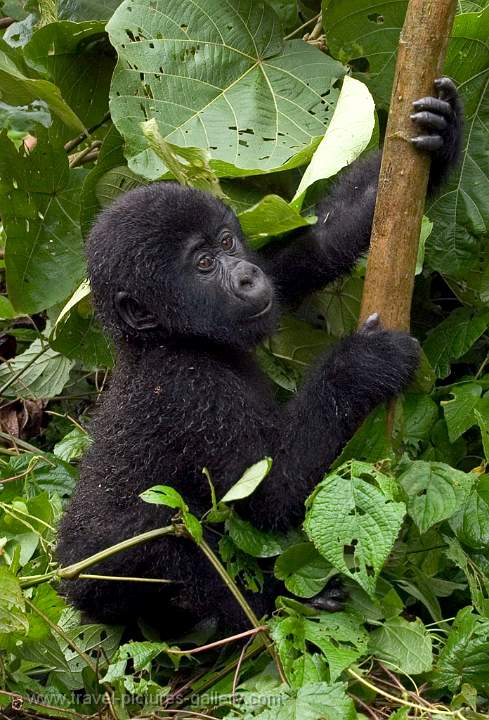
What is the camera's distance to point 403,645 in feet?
8.94

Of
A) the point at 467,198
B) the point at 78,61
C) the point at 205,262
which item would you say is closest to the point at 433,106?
the point at 467,198

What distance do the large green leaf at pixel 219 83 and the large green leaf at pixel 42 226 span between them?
26.8 inches

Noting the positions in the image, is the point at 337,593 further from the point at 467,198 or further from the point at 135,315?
the point at 467,198

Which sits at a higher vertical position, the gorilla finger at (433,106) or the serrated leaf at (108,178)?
the gorilla finger at (433,106)

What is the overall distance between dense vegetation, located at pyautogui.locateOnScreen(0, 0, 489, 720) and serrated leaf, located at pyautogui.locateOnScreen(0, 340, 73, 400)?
0.01 metres

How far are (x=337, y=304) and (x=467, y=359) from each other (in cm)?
55

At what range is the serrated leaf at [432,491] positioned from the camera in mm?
2793

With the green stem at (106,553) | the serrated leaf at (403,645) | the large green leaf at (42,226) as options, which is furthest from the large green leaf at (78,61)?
the serrated leaf at (403,645)

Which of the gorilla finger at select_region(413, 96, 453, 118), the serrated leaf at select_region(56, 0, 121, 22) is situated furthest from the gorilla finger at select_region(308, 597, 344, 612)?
the serrated leaf at select_region(56, 0, 121, 22)

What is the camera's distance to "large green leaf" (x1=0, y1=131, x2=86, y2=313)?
4125 mm

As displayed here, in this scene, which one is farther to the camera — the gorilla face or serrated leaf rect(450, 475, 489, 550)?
the gorilla face

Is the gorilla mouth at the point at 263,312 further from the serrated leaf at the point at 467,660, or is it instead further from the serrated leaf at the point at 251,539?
the serrated leaf at the point at 467,660

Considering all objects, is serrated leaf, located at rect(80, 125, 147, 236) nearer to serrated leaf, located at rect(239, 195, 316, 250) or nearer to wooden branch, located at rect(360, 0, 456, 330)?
serrated leaf, located at rect(239, 195, 316, 250)

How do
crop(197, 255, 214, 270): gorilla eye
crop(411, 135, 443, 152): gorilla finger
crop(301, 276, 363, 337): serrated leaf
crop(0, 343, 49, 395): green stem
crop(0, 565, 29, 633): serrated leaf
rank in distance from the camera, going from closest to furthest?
crop(0, 565, 29, 633): serrated leaf
crop(411, 135, 443, 152): gorilla finger
crop(197, 255, 214, 270): gorilla eye
crop(301, 276, 363, 337): serrated leaf
crop(0, 343, 49, 395): green stem
